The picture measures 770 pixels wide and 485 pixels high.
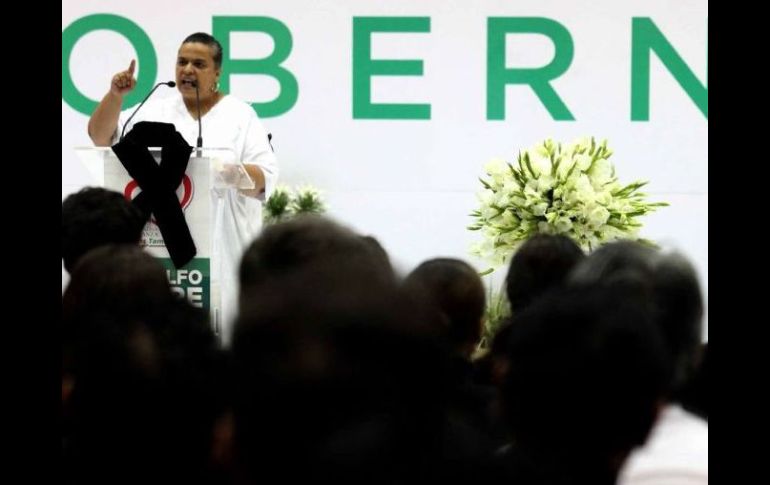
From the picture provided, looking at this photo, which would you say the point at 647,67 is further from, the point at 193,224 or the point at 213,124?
the point at 193,224

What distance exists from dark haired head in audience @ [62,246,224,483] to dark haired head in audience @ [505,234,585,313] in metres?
1.13

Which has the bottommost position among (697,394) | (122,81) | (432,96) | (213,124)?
(697,394)

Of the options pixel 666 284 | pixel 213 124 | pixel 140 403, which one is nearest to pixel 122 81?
pixel 213 124

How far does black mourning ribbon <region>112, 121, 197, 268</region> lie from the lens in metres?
3.70

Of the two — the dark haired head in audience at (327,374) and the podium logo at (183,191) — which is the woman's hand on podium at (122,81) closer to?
the podium logo at (183,191)

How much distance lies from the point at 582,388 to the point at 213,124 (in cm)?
389

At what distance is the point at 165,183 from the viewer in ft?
12.3

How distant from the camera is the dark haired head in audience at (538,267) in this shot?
241 centimetres

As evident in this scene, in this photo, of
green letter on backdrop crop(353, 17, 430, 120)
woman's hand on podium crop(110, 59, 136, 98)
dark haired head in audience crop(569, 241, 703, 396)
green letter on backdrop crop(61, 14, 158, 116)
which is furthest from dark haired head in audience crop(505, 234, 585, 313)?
green letter on backdrop crop(61, 14, 158, 116)

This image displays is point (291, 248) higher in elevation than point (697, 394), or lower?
higher

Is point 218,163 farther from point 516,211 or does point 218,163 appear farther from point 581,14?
point 581,14

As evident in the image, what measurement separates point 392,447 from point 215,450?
11.4 inches

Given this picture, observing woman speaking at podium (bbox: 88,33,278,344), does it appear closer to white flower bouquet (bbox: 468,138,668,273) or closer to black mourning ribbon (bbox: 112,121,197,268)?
black mourning ribbon (bbox: 112,121,197,268)

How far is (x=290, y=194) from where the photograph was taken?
227 inches
